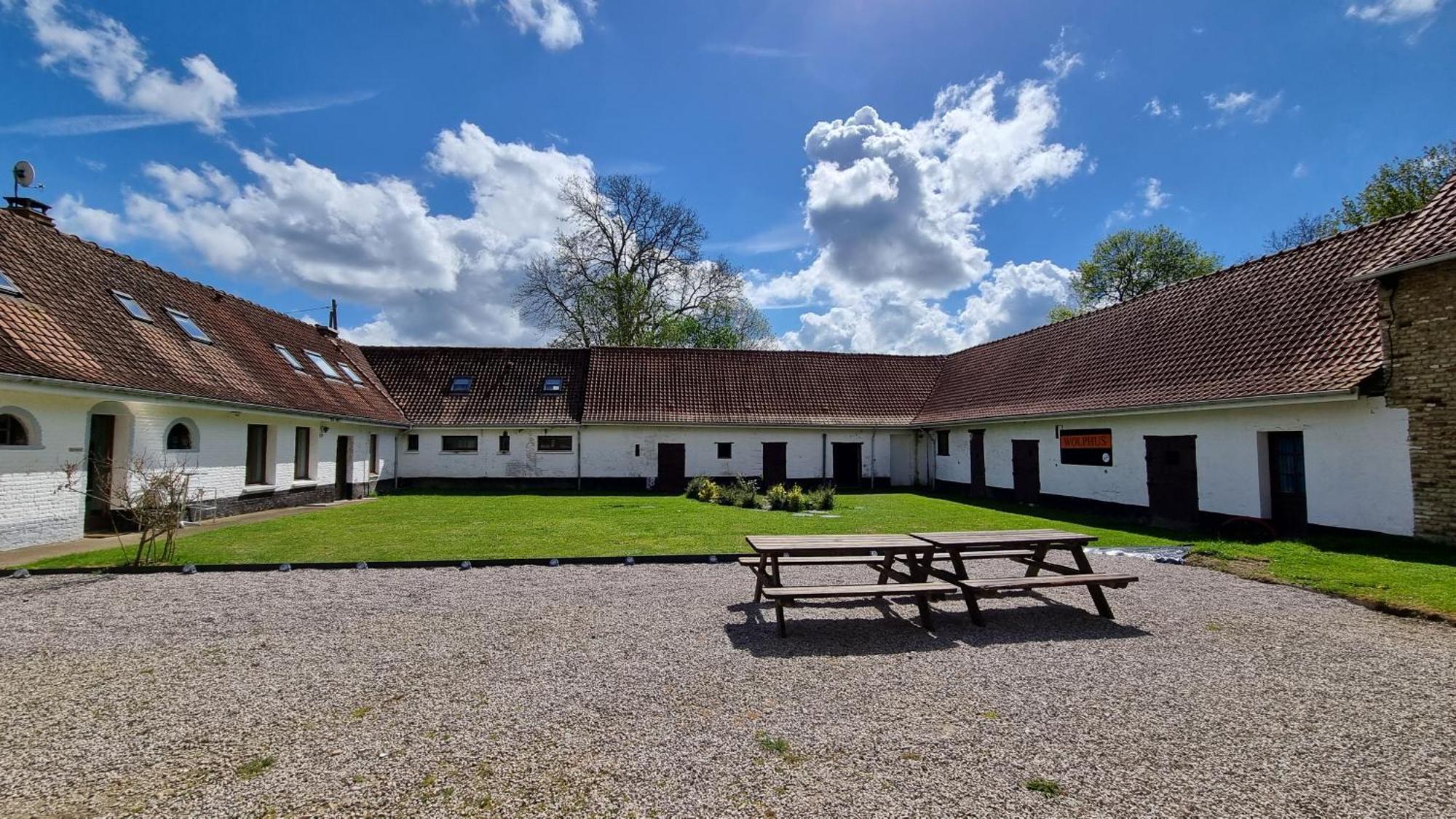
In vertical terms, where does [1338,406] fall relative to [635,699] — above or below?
above

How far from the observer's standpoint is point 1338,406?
1068 cm

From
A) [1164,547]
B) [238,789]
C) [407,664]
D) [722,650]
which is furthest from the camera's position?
[1164,547]

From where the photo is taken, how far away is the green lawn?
814 cm

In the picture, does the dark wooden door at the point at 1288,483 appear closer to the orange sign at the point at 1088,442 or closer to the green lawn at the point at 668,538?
the green lawn at the point at 668,538

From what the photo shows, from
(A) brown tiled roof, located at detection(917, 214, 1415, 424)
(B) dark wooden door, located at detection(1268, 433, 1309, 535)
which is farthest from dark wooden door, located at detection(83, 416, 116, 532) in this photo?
(B) dark wooden door, located at detection(1268, 433, 1309, 535)

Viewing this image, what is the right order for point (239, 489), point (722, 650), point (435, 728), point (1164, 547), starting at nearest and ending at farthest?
point (435, 728) → point (722, 650) → point (1164, 547) → point (239, 489)

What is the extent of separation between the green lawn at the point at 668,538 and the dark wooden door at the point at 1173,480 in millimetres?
714

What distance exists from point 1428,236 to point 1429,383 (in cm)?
232

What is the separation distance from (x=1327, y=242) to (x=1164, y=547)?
316 inches

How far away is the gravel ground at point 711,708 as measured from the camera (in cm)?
311

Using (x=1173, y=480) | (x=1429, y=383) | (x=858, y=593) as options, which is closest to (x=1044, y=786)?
(x=858, y=593)

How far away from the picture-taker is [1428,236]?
9.89 metres

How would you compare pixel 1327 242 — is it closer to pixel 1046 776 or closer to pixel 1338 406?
pixel 1338 406

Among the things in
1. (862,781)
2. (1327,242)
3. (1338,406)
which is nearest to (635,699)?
(862,781)
